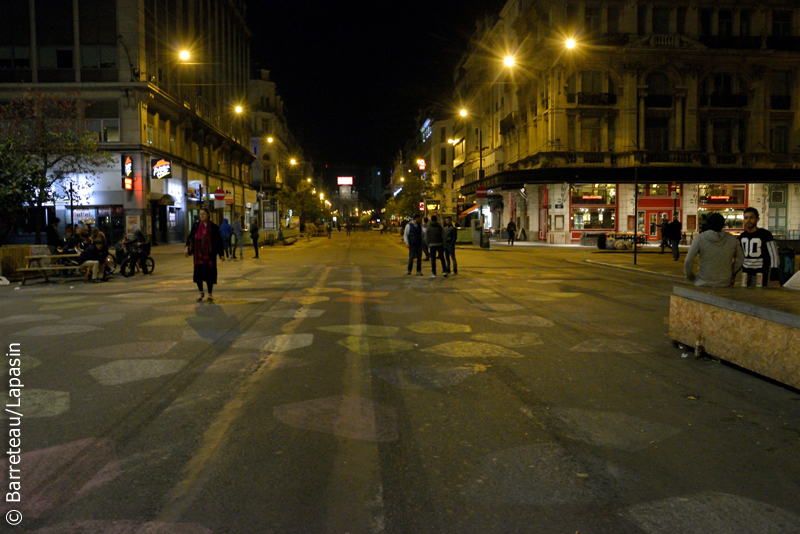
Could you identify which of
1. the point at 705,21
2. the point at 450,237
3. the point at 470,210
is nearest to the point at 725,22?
the point at 705,21

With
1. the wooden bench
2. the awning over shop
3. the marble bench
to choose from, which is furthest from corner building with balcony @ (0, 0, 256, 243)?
the marble bench

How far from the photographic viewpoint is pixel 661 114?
4422 cm

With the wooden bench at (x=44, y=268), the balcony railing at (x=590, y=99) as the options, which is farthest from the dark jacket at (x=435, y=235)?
the balcony railing at (x=590, y=99)

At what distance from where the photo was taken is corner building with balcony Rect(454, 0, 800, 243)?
42.7 meters

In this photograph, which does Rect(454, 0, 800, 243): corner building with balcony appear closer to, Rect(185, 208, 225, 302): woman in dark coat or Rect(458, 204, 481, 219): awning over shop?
Rect(458, 204, 481, 219): awning over shop

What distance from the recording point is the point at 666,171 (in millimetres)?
42969

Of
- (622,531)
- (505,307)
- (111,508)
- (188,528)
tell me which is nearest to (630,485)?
(622,531)

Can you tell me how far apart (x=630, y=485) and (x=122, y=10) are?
136 feet

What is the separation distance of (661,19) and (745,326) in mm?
43723

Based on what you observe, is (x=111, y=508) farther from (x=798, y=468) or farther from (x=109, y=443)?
(x=798, y=468)

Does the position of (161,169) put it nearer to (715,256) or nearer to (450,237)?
(450,237)

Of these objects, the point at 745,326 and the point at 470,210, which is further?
the point at 470,210

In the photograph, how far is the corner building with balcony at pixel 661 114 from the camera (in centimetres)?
4272

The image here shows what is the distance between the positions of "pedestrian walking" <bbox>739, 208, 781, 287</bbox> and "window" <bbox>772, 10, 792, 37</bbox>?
4417 centimetres
